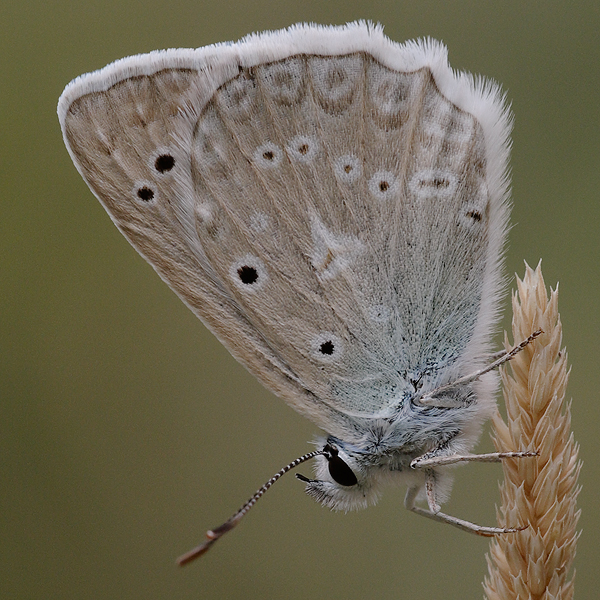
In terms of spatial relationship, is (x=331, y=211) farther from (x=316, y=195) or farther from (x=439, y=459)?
(x=439, y=459)

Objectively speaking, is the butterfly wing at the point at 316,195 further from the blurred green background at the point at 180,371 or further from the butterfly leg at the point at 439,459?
the blurred green background at the point at 180,371

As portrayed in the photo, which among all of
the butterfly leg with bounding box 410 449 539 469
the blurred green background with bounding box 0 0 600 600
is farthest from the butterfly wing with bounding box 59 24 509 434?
the blurred green background with bounding box 0 0 600 600

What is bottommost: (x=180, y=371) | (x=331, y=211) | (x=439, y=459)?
(x=439, y=459)

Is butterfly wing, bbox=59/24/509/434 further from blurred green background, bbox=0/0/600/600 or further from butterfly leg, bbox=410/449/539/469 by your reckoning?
blurred green background, bbox=0/0/600/600

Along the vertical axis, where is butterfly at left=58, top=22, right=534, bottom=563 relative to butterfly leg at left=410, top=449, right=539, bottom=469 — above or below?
above

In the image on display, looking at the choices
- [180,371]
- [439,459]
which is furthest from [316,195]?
[180,371]

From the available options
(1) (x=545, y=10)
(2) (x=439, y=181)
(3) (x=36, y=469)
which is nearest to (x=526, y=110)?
(1) (x=545, y=10)
